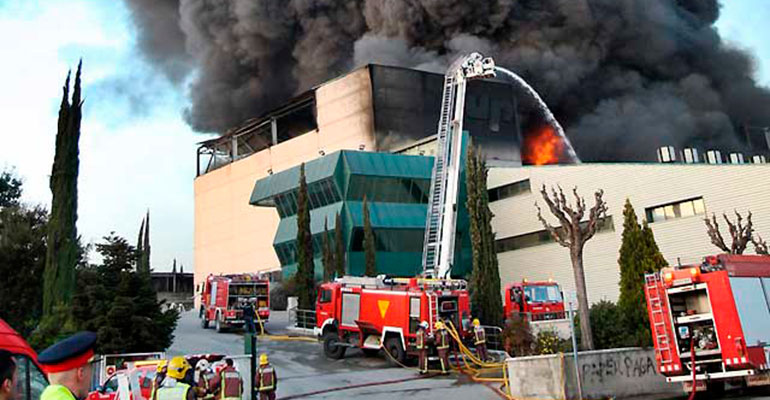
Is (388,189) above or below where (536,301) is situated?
above

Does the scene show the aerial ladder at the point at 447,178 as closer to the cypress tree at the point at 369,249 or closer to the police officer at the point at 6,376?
the cypress tree at the point at 369,249

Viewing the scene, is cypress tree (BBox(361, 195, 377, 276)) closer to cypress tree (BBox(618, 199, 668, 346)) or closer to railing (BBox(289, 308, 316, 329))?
railing (BBox(289, 308, 316, 329))

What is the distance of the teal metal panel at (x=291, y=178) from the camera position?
36344 millimetres

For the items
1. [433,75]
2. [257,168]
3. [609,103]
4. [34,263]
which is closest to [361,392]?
[34,263]

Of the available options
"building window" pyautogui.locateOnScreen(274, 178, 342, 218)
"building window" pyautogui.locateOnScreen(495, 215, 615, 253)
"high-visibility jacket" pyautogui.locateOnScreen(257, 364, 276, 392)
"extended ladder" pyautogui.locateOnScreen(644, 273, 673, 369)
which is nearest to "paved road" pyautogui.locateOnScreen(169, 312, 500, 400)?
"high-visibility jacket" pyautogui.locateOnScreen(257, 364, 276, 392)

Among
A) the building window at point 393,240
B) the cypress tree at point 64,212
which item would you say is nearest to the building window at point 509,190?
the building window at point 393,240

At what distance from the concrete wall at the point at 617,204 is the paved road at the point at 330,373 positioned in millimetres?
8211

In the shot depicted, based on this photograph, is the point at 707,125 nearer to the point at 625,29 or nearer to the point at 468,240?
the point at 625,29

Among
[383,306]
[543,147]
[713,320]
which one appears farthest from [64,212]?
[543,147]

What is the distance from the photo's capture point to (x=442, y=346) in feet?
50.1

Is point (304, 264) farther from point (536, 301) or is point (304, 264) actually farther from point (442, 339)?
point (442, 339)

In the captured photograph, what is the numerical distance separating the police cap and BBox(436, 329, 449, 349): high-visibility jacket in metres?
12.8

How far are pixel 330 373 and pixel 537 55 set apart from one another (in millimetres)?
48336

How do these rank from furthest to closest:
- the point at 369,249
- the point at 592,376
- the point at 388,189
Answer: the point at 388,189
the point at 369,249
the point at 592,376
